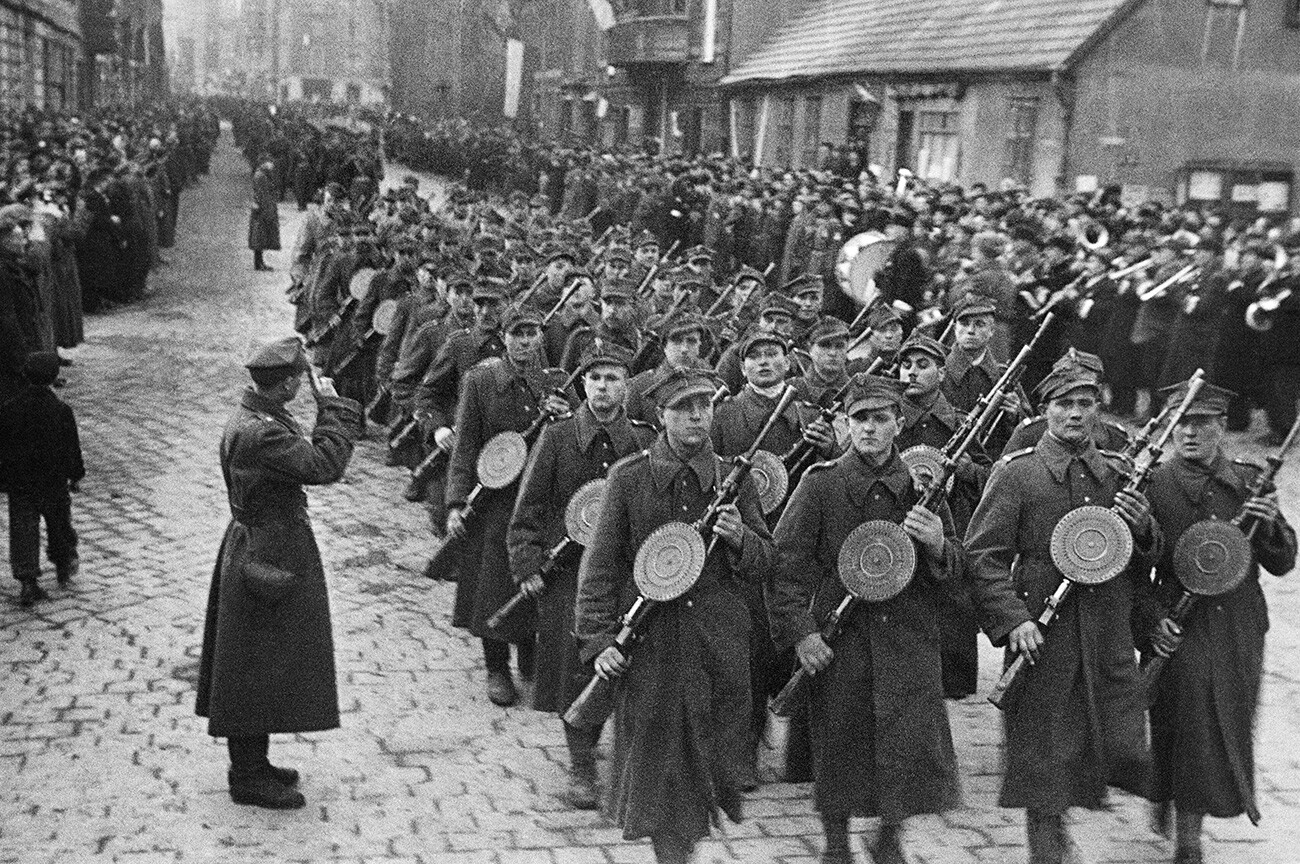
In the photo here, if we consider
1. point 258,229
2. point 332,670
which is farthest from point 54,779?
point 258,229

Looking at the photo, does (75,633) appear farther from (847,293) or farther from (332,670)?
(847,293)

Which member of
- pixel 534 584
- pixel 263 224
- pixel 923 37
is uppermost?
pixel 923 37

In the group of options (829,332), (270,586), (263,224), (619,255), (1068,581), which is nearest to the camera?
(1068,581)

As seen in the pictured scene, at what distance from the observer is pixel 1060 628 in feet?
20.3

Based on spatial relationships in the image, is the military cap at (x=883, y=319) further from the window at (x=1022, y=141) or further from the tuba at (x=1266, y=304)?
the window at (x=1022, y=141)

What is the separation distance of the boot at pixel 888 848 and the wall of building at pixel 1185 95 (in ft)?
60.4

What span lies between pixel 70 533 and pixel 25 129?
64.0ft

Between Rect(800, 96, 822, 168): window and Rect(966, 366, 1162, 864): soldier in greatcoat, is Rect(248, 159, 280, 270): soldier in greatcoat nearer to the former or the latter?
Rect(800, 96, 822, 168): window

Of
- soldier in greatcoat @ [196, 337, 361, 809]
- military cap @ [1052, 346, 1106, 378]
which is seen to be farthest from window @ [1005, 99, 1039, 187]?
soldier in greatcoat @ [196, 337, 361, 809]

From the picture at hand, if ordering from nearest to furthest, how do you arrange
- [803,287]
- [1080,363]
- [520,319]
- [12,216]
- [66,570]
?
[1080,363]
[520,319]
[66,570]
[803,287]
[12,216]

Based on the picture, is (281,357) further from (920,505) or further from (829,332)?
(829,332)

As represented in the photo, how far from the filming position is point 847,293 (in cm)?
1766

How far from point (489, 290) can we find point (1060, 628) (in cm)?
483

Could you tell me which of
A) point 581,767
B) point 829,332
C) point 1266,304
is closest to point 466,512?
point 581,767
